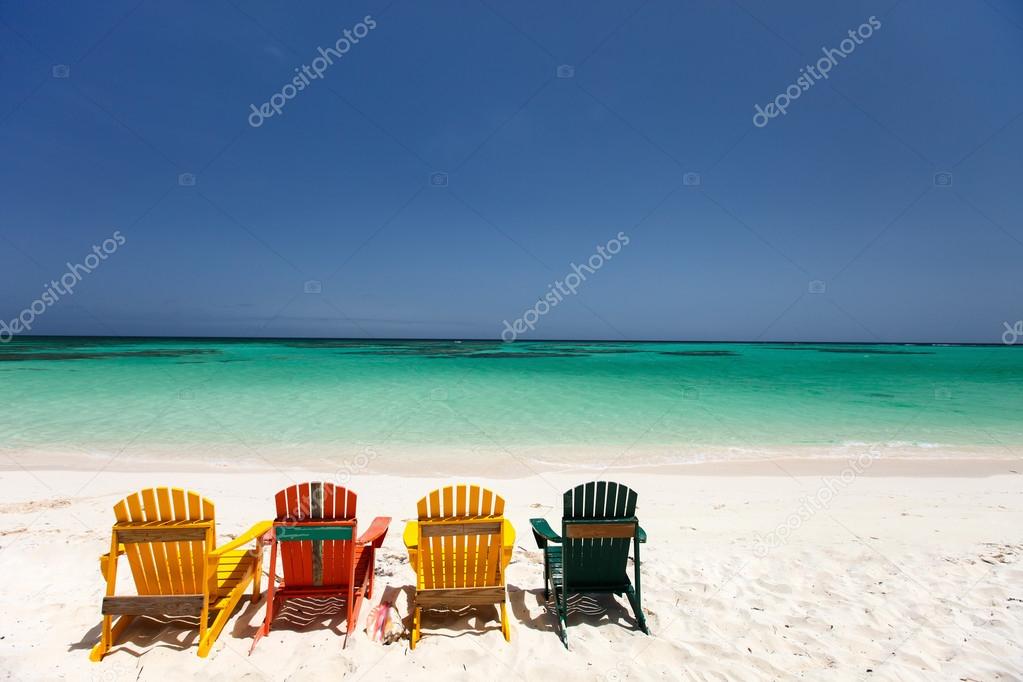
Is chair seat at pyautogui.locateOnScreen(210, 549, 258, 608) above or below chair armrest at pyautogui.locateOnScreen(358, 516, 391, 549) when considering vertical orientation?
below

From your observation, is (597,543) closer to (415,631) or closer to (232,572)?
(415,631)

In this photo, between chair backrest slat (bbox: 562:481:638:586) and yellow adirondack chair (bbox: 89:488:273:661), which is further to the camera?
chair backrest slat (bbox: 562:481:638:586)

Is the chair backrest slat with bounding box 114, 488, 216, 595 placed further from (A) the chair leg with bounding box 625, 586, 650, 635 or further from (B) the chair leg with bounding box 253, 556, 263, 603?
(A) the chair leg with bounding box 625, 586, 650, 635

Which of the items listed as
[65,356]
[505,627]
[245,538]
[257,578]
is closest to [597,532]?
[505,627]

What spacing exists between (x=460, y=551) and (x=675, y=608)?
2.03 meters

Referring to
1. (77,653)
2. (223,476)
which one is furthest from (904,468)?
(223,476)

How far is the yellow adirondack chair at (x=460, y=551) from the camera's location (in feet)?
12.0

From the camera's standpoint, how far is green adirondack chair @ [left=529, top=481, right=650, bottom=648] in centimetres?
380

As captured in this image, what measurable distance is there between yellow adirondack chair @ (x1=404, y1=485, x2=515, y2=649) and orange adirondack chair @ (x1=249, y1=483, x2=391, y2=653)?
519 millimetres

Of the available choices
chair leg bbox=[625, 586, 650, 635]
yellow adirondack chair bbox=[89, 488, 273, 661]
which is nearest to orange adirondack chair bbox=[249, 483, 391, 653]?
yellow adirondack chair bbox=[89, 488, 273, 661]

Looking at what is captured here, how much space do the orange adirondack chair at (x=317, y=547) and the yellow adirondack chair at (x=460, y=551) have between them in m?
0.52

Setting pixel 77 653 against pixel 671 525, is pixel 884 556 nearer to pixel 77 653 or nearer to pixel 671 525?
pixel 671 525

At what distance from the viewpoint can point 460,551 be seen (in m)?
3.91

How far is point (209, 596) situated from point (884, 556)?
6828 mm
